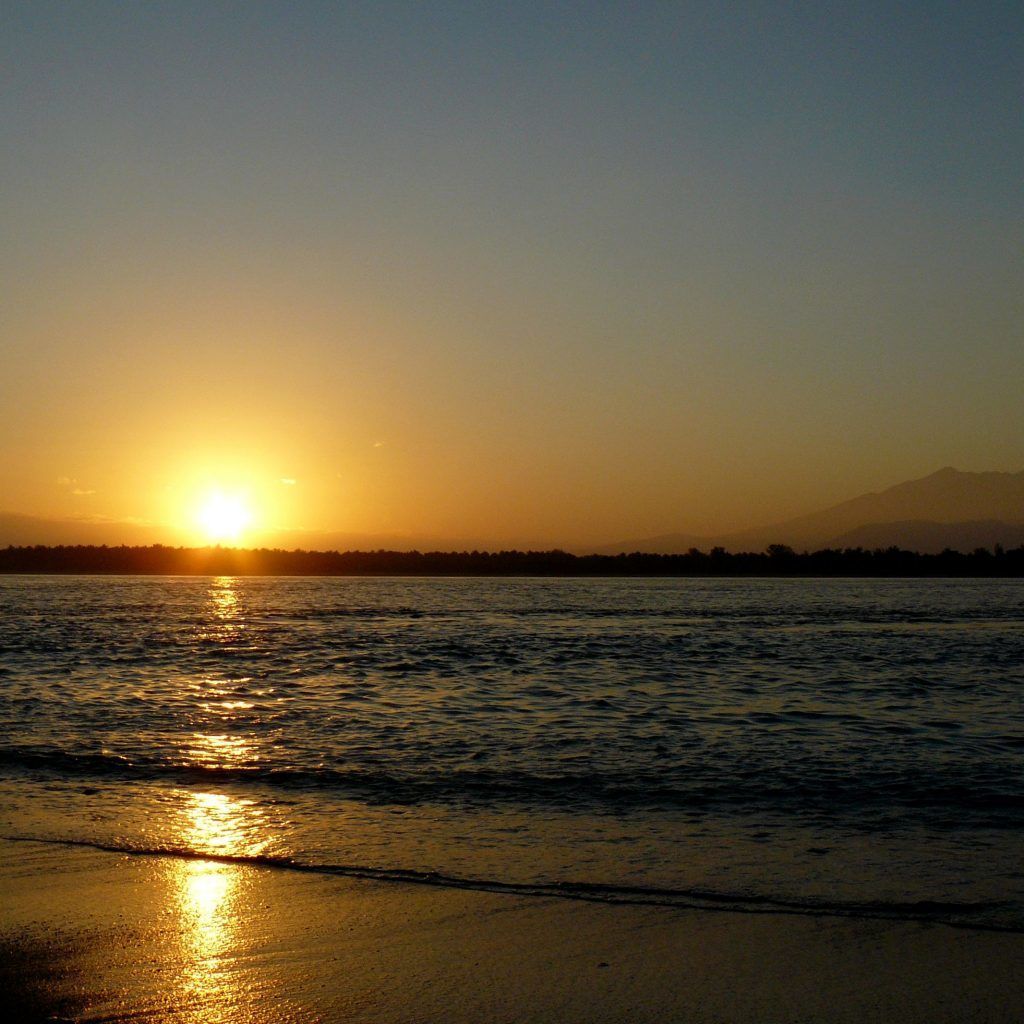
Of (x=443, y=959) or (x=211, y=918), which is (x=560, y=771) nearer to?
(x=211, y=918)

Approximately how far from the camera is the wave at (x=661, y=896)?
27.5ft

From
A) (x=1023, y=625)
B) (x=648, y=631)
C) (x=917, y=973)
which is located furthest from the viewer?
(x=1023, y=625)

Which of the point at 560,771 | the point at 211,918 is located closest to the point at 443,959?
the point at 211,918

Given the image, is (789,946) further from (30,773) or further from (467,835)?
(30,773)

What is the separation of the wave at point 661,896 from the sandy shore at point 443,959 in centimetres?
18

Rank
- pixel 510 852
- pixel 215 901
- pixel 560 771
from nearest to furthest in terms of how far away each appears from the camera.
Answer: pixel 215 901 < pixel 510 852 < pixel 560 771

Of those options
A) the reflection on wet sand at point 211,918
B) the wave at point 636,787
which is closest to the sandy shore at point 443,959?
the reflection on wet sand at point 211,918

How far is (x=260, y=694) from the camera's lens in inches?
965

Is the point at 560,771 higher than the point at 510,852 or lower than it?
lower

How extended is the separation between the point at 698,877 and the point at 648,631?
40677 mm

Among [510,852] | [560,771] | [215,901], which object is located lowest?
[560,771]

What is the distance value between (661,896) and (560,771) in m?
5.95

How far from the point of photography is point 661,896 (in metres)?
8.89

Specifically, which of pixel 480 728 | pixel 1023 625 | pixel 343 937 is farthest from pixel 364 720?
pixel 1023 625
